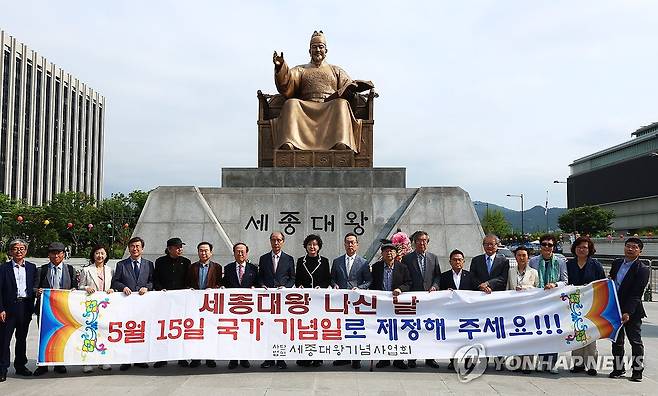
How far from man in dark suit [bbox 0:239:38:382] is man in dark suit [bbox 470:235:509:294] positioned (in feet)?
15.0

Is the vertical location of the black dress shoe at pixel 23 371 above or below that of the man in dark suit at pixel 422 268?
below

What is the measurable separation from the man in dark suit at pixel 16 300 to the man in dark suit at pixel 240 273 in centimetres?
193

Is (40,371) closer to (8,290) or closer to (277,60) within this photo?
(8,290)

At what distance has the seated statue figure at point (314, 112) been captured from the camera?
11422 mm

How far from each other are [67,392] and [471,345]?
385cm

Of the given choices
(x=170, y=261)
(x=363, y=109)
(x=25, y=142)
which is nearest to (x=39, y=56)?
(x=25, y=142)

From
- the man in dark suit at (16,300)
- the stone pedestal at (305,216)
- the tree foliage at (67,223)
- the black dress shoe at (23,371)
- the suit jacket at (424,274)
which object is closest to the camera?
the man in dark suit at (16,300)

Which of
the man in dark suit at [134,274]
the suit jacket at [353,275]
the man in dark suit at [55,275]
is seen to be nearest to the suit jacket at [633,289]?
the suit jacket at [353,275]

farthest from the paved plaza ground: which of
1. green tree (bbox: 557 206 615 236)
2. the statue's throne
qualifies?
green tree (bbox: 557 206 615 236)

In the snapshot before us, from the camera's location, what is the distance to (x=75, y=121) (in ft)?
203

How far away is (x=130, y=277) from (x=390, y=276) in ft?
8.97

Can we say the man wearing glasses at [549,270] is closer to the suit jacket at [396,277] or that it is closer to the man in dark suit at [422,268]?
the man in dark suit at [422,268]

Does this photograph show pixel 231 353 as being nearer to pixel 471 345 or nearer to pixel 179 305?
pixel 179 305

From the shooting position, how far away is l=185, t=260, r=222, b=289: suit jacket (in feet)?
19.7
